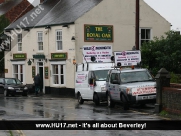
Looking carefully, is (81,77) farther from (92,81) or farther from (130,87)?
(130,87)

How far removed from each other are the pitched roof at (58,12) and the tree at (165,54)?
319 inches

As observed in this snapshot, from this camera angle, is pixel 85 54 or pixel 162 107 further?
pixel 85 54

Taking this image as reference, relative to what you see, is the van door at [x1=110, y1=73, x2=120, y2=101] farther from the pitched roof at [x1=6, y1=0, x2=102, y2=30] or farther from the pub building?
the pitched roof at [x1=6, y1=0, x2=102, y2=30]

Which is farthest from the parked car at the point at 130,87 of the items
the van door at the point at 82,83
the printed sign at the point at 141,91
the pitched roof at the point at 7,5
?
the pitched roof at the point at 7,5

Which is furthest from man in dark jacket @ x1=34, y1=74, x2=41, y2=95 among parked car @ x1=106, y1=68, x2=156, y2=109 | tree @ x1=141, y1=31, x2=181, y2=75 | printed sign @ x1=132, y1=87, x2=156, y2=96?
printed sign @ x1=132, y1=87, x2=156, y2=96

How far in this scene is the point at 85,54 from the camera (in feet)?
100

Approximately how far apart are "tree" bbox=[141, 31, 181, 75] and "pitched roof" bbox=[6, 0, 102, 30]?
8115mm

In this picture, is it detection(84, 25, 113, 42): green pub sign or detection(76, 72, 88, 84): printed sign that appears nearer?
detection(76, 72, 88, 84): printed sign

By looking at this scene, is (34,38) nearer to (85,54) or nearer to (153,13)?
(153,13)

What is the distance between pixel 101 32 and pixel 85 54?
10611 mm

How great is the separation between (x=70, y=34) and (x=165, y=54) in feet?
32.4

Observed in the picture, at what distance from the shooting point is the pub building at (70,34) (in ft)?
132

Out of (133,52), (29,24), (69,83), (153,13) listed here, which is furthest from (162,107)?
(29,24)

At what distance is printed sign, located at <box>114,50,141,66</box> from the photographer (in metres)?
27.2
